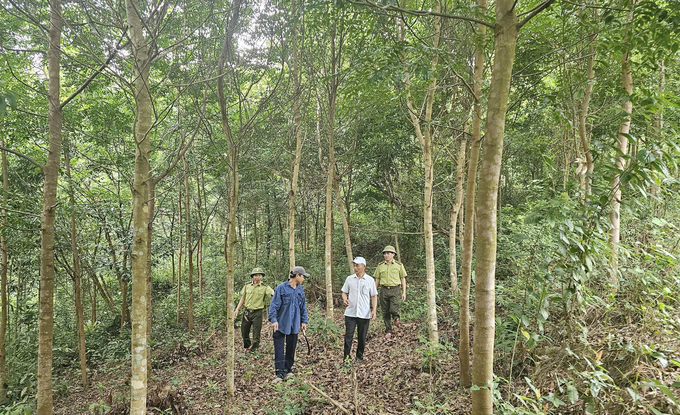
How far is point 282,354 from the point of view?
5.55 m

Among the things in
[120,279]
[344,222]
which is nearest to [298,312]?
[344,222]

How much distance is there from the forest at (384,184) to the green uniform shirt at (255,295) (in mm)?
1034

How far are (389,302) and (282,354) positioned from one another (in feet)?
9.55

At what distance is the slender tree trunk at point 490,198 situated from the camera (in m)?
2.37

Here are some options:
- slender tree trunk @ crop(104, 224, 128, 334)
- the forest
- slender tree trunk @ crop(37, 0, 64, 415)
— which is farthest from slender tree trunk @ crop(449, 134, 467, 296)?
slender tree trunk @ crop(104, 224, 128, 334)

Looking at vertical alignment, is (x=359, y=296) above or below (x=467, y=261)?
below

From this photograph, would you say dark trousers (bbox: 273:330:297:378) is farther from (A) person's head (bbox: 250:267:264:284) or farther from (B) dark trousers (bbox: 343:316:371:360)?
(A) person's head (bbox: 250:267:264:284)

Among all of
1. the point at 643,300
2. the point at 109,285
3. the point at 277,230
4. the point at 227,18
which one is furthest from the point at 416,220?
the point at 109,285

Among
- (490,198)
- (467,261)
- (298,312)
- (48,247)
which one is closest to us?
(490,198)

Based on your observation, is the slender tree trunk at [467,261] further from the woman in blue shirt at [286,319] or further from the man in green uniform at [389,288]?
the man in green uniform at [389,288]

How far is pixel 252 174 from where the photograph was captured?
11.2 metres

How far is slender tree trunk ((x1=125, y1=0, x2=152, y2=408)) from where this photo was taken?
3451 millimetres

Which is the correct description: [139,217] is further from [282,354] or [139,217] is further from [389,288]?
[389,288]

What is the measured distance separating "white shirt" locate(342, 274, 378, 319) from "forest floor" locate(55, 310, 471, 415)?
84 cm
